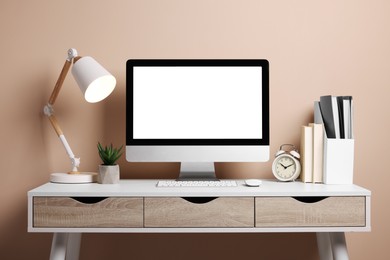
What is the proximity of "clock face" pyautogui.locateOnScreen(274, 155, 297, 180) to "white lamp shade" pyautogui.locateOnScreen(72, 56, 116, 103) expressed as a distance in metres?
0.82

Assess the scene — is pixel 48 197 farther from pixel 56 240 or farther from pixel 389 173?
pixel 389 173

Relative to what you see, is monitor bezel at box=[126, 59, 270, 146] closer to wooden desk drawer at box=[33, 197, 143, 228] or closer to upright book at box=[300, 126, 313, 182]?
upright book at box=[300, 126, 313, 182]

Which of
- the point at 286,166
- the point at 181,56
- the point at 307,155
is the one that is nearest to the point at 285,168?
the point at 286,166

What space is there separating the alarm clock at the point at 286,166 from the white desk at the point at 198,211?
31cm

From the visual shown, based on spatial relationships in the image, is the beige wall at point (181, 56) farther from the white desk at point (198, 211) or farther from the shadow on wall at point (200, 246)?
the white desk at point (198, 211)

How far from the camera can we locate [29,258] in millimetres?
2492

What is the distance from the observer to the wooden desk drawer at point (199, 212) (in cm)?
197

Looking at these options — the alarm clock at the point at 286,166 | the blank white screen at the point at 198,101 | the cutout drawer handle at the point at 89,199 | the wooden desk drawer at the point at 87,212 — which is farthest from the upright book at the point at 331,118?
the cutout drawer handle at the point at 89,199

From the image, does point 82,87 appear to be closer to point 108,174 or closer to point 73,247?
point 108,174

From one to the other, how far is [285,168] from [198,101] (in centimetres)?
49

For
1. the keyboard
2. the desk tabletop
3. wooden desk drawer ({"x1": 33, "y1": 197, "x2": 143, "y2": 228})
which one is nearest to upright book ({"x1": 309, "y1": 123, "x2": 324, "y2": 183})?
the desk tabletop

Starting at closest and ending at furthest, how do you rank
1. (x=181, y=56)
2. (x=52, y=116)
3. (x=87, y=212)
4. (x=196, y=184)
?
(x=87, y=212) → (x=196, y=184) → (x=52, y=116) → (x=181, y=56)

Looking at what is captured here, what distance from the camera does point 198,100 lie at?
228 centimetres

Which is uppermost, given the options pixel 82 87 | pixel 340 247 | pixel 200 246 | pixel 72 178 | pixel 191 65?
pixel 191 65
